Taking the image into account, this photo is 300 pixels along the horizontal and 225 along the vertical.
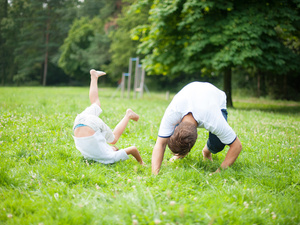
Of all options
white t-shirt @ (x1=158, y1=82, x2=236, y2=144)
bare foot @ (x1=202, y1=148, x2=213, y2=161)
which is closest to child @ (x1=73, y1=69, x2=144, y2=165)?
white t-shirt @ (x1=158, y1=82, x2=236, y2=144)

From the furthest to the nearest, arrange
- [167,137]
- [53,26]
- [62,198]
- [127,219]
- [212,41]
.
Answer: [53,26], [212,41], [167,137], [62,198], [127,219]

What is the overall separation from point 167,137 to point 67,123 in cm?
341

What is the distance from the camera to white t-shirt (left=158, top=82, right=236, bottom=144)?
3.10 m

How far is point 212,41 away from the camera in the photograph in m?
11.3

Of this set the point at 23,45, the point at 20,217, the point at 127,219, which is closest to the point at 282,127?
the point at 127,219

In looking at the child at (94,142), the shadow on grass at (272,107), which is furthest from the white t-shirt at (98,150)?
the shadow on grass at (272,107)

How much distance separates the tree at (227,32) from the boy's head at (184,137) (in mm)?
8677

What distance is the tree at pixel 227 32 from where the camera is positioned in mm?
10945

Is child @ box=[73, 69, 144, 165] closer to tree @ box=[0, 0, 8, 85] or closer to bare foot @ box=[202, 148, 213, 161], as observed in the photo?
bare foot @ box=[202, 148, 213, 161]

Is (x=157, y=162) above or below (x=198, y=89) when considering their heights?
below

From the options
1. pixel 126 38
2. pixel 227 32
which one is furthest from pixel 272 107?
pixel 126 38

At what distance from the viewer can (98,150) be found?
3.58m

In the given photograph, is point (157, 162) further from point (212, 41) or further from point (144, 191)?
point (212, 41)

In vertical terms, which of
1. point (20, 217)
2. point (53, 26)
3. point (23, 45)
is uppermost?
point (53, 26)
